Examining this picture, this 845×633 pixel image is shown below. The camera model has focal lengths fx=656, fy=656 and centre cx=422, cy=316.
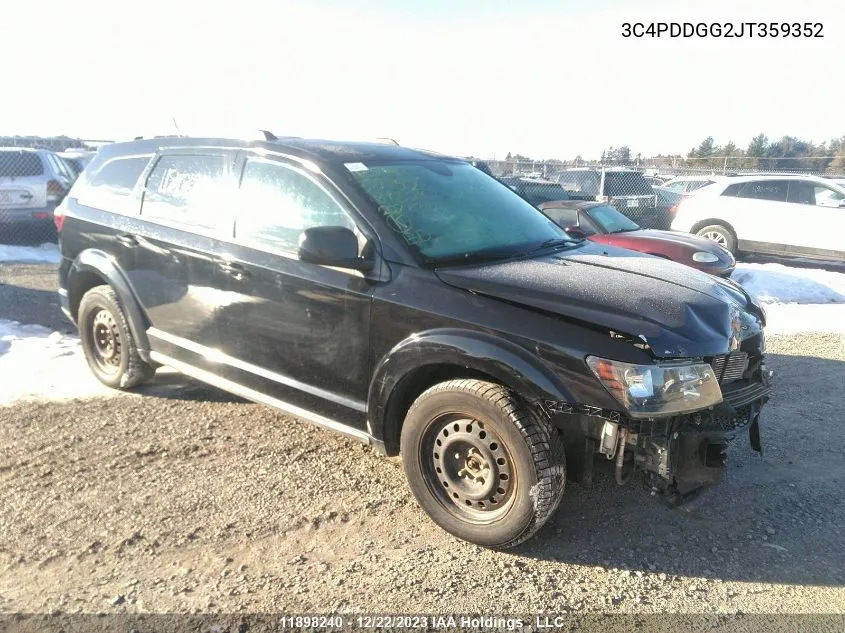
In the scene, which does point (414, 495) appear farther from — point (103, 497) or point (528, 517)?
point (103, 497)

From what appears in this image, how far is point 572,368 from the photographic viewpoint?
2801 millimetres

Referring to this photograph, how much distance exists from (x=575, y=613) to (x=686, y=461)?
2.70 ft

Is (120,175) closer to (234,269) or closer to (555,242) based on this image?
(234,269)

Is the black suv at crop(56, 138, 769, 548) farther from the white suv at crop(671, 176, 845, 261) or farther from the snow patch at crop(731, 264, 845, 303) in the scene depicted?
the white suv at crop(671, 176, 845, 261)

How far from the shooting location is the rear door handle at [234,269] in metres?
3.81

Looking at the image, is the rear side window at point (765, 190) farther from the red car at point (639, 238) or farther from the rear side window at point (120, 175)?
the rear side window at point (120, 175)

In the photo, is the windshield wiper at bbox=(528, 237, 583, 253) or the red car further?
the red car

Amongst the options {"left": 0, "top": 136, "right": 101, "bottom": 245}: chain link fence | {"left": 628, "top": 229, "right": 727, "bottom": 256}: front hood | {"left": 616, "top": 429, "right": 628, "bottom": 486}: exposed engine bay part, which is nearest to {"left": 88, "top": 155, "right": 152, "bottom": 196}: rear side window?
{"left": 616, "top": 429, "right": 628, "bottom": 486}: exposed engine bay part

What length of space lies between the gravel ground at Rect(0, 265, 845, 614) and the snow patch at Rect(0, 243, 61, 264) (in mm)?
7539

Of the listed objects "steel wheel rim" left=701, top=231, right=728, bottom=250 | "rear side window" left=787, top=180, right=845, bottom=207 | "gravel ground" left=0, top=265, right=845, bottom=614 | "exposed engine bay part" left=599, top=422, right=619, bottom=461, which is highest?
"rear side window" left=787, top=180, right=845, bottom=207

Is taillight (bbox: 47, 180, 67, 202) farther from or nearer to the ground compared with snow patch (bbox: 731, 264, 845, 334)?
farther from the ground

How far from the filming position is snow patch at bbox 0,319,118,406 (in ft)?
16.2

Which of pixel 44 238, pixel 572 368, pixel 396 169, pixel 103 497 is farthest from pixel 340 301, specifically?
pixel 44 238

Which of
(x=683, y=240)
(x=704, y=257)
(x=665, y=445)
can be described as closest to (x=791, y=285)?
(x=683, y=240)
